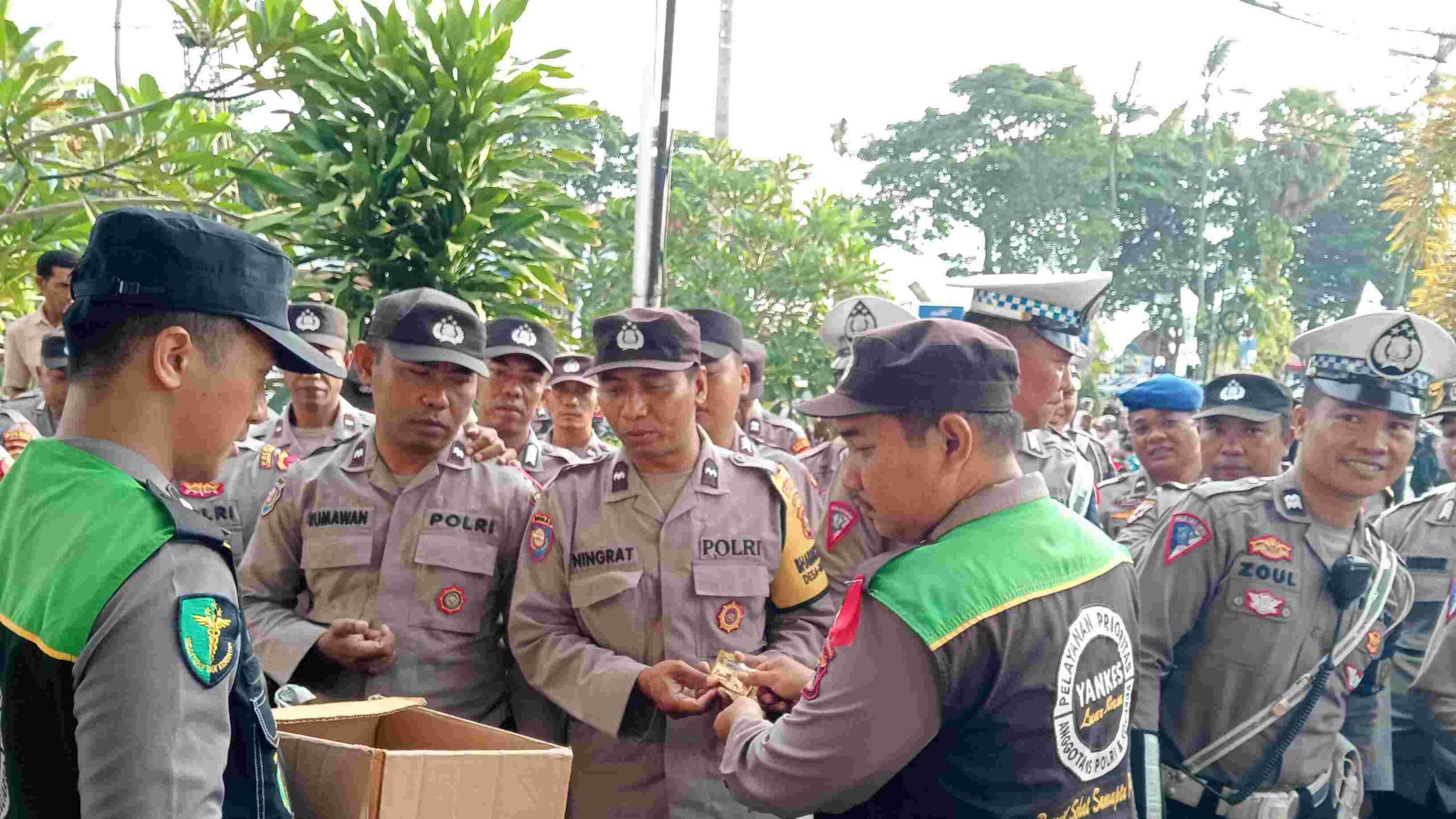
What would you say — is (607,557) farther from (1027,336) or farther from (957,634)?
(957,634)

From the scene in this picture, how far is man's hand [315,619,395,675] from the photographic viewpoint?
3506 millimetres

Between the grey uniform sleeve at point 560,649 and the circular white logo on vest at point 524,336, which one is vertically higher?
the circular white logo on vest at point 524,336

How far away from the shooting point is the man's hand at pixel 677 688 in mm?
3297

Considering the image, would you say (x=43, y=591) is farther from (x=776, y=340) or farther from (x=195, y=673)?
(x=776, y=340)

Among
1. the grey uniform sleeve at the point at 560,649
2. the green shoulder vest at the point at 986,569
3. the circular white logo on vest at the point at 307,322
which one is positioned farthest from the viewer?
the circular white logo on vest at the point at 307,322

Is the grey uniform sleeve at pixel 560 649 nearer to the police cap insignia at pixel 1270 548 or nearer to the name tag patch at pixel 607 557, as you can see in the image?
the name tag patch at pixel 607 557

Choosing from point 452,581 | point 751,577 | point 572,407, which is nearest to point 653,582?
point 751,577

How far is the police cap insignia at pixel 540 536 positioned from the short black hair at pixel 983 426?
1589 mm

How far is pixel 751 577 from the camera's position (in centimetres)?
369

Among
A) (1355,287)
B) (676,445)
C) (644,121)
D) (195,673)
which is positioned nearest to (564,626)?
(676,445)

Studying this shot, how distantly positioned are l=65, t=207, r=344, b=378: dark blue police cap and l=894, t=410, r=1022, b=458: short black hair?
1.15 metres

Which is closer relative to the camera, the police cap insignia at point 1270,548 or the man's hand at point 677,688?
the man's hand at point 677,688

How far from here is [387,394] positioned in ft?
12.5

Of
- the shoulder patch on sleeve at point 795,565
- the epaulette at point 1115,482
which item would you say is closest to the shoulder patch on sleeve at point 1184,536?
the shoulder patch on sleeve at point 795,565
